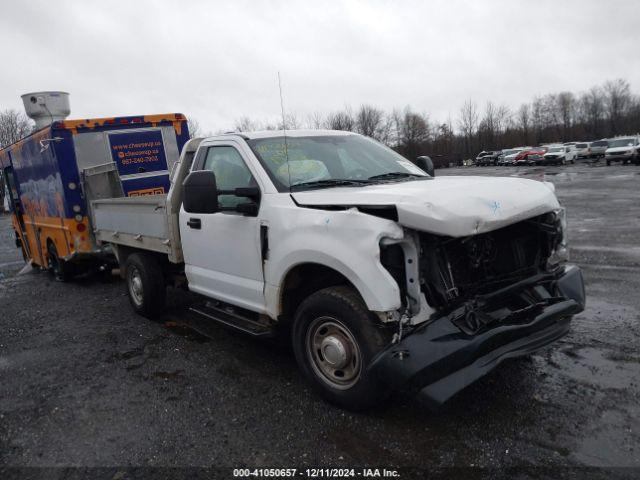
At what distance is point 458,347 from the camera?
299 cm

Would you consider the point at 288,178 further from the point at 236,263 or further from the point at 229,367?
the point at 229,367

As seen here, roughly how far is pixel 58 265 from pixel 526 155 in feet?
148

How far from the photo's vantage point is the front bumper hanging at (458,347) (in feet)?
9.78

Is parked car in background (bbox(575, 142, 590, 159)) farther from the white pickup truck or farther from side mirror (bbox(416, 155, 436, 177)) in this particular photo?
the white pickup truck

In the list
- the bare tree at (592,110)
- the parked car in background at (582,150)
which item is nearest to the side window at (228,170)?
the parked car in background at (582,150)

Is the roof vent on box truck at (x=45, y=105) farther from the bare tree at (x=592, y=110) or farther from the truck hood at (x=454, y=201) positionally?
the bare tree at (x=592, y=110)

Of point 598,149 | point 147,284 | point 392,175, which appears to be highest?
point 392,175

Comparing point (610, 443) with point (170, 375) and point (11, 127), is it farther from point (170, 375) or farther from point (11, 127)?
point (11, 127)

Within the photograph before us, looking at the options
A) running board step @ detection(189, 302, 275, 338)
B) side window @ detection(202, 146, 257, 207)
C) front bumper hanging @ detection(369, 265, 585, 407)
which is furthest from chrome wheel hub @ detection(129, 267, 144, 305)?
front bumper hanging @ detection(369, 265, 585, 407)

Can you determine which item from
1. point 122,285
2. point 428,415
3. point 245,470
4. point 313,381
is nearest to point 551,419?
point 428,415

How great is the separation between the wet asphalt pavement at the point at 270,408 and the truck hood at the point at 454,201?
53.4 inches

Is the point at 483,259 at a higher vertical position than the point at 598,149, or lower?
higher

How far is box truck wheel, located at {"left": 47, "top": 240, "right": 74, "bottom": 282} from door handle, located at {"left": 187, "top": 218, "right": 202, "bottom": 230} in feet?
17.2

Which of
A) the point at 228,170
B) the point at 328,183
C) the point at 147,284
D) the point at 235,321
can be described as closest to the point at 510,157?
the point at 147,284
